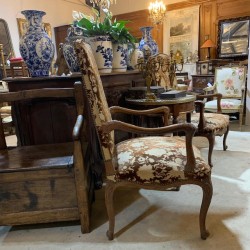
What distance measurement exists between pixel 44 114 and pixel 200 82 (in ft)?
12.8

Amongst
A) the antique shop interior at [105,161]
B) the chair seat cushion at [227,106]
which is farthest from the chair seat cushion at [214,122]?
the chair seat cushion at [227,106]

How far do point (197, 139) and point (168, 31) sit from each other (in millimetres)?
3832

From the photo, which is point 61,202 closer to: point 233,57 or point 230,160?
point 230,160

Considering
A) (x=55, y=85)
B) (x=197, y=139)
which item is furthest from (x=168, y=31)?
(x=55, y=85)

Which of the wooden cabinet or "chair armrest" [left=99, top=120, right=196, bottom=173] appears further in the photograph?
the wooden cabinet

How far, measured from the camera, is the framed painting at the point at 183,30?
18.2ft

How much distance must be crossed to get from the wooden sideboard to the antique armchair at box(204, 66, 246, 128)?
90.2 inches

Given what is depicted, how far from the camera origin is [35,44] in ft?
5.25

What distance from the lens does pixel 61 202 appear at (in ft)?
4.48

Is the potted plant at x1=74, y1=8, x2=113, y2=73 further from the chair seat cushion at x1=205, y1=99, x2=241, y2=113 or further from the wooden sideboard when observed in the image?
the chair seat cushion at x1=205, y1=99, x2=241, y2=113

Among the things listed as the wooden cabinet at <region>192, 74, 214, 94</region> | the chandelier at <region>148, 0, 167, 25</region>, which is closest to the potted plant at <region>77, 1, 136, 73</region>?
the chandelier at <region>148, 0, 167, 25</region>

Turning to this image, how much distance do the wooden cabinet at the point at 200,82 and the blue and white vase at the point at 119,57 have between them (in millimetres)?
2903

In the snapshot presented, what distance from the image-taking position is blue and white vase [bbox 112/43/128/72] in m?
2.13

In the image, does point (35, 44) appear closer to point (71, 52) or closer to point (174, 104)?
point (71, 52)
